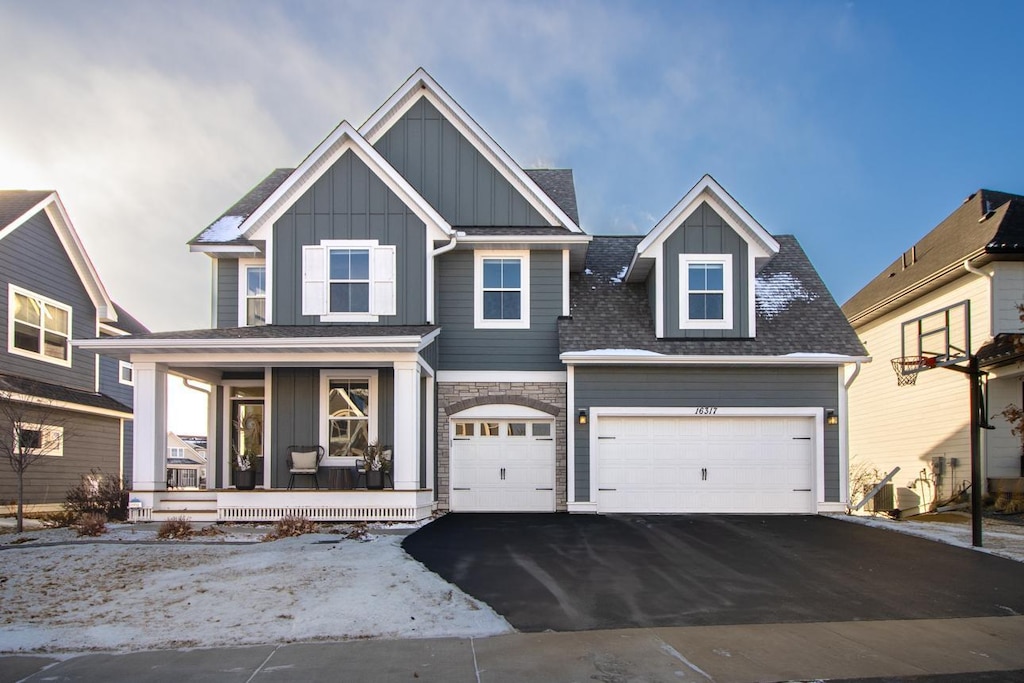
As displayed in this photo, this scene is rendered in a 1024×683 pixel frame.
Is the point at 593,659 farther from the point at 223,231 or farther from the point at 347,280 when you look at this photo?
the point at 223,231

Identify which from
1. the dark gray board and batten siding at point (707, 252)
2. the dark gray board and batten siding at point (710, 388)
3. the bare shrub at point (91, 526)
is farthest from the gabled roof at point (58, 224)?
the dark gray board and batten siding at point (707, 252)

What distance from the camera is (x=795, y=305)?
17.3 meters

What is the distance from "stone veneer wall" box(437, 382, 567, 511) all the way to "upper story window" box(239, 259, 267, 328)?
4.10m

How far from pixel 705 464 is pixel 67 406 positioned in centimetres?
1473

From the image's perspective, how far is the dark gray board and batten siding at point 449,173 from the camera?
16625mm

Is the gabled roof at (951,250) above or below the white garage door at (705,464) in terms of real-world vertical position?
above

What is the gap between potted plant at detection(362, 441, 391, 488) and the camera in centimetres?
1434

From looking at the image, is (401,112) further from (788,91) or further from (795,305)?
(788,91)

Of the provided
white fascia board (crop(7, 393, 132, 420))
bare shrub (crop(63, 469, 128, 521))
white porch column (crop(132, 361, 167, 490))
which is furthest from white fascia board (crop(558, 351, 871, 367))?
white fascia board (crop(7, 393, 132, 420))

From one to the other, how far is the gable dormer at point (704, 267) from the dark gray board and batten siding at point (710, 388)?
89cm

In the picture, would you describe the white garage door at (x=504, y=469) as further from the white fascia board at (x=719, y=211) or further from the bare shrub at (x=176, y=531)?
the bare shrub at (x=176, y=531)

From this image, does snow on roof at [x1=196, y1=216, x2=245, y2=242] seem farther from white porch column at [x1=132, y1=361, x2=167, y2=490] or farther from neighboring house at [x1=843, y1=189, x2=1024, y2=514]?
neighboring house at [x1=843, y1=189, x2=1024, y2=514]

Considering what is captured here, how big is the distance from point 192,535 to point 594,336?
821 centimetres

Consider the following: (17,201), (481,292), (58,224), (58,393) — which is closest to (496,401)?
(481,292)
